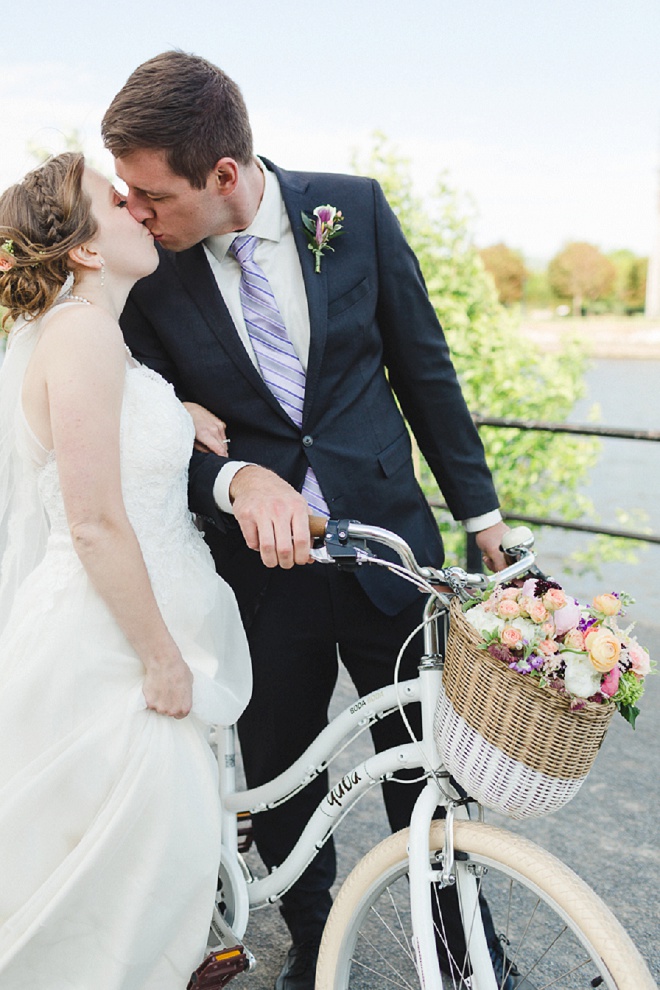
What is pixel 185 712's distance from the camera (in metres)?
1.98

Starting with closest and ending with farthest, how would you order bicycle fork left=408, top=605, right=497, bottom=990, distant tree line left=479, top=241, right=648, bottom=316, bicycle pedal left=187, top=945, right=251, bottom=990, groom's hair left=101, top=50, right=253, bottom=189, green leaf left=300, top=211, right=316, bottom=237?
bicycle fork left=408, top=605, right=497, bottom=990, groom's hair left=101, top=50, right=253, bottom=189, bicycle pedal left=187, top=945, right=251, bottom=990, green leaf left=300, top=211, right=316, bottom=237, distant tree line left=479, top=241, right=648, bottom=316

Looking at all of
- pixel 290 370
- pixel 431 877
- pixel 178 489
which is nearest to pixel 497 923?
pixel 431 877

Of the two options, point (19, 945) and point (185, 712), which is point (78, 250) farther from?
point (19, 945)

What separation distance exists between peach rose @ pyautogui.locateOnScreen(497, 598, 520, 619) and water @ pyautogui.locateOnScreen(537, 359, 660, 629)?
317 centimetres

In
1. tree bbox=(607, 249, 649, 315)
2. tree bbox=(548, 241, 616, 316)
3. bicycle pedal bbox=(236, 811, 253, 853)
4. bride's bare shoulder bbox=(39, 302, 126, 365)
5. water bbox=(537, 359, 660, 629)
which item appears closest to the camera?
bride's bare shoulder bbox=(39, 302, 126, 365)

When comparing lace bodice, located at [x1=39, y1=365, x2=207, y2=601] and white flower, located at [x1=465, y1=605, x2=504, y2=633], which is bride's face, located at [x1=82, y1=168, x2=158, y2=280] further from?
white flower, located at [x1=465, y1=605, x2=504, y2=633]

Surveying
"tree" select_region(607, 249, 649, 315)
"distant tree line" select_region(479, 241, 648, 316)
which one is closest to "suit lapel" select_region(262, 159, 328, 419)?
"distant tree line" select_region(479, 241, 648, 316)

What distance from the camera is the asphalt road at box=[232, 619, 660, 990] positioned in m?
2.63

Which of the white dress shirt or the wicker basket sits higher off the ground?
the white dress shirt

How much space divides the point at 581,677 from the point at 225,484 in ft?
2.79

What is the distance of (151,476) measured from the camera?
2014 millimetres

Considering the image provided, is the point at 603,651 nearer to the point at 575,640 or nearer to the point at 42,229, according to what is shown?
the point at 575,640

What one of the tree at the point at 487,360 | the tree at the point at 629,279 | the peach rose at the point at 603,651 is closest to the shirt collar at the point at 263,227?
the peach rose at the point at 603,651

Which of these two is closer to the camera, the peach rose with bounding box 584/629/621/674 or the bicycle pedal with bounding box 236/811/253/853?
the peach rose with bounding box 584/629/621/674
